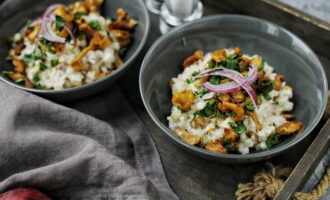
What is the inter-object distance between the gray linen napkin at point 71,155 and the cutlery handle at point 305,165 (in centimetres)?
61

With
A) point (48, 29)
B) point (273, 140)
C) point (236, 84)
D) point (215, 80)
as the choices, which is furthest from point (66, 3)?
point (273, 140)

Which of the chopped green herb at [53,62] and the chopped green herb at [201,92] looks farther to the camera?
the chopped green herb at [53,62]

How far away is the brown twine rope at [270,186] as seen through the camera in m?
2.37

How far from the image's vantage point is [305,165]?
2340 mm

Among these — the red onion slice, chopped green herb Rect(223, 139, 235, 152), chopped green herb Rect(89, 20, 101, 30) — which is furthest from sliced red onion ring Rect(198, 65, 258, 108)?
chopped green herb Rect(89, 20, 101, 30)

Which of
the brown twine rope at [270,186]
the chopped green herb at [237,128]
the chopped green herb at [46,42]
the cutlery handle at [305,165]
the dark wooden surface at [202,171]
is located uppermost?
the chopped green herb at [46,42]

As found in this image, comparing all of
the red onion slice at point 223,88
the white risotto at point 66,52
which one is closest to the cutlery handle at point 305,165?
the red onion slice at point 223,88

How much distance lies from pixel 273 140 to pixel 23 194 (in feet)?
4.43

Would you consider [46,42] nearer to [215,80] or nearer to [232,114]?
[215,80]

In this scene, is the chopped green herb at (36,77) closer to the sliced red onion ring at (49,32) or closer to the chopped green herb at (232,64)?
the sliced red onion ring at (49,32)

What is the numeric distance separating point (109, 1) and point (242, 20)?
1013 millimetres

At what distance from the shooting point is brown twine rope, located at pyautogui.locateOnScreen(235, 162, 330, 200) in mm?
2365

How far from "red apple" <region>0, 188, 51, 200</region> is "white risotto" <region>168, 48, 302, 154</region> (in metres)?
0.81

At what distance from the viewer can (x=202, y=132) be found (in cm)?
247
